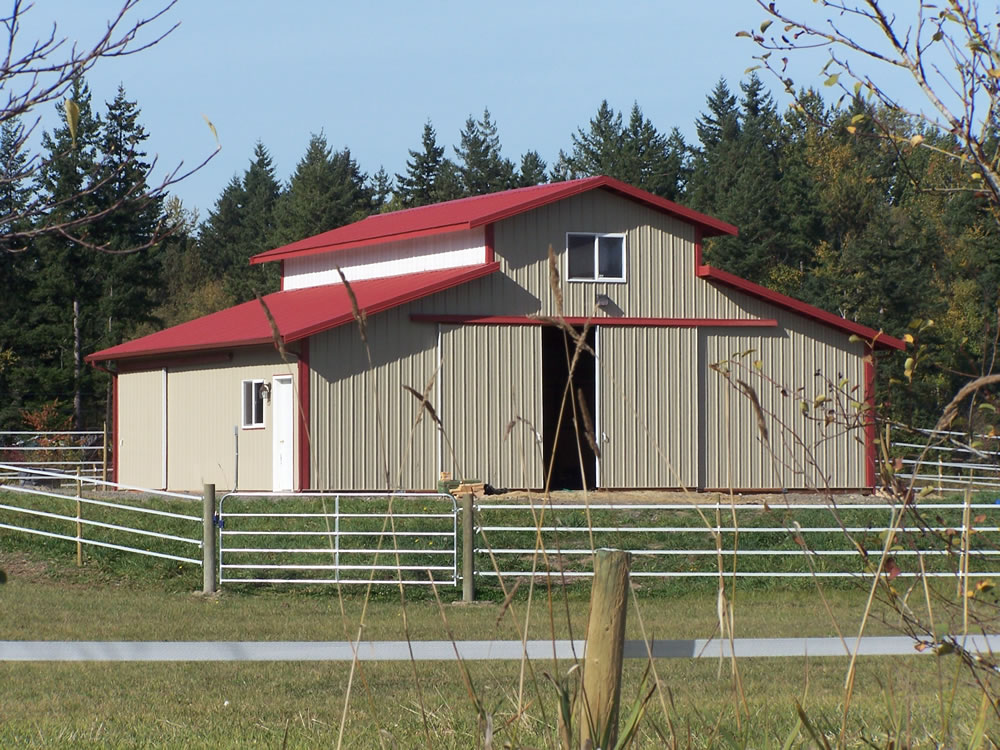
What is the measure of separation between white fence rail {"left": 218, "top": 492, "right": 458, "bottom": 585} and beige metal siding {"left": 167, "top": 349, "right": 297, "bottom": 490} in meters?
3.05

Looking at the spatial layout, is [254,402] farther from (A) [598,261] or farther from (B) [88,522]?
(B) [88,522]

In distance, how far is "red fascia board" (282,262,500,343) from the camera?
2355 centimetres

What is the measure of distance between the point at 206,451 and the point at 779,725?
21577 mm

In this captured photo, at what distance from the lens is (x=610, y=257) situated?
27.0 meters

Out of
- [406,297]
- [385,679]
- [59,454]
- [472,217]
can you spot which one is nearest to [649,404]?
[472,217]

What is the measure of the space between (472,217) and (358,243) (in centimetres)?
457

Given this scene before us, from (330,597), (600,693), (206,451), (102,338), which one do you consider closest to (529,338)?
(206,451)

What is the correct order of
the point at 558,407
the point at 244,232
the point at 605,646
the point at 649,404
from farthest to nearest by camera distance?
the point at 244,232, the point at 558,407, the point at 649,404, the point at 605,646

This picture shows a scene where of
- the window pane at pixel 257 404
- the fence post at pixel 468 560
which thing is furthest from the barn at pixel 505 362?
the fence post at pixel 468 560

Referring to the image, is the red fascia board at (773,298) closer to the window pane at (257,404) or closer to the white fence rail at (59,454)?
the window pane at (257,404)

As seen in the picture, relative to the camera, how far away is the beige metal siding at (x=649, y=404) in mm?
26391

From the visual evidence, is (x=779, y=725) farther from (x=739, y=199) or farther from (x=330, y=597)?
(x=739, y=199)

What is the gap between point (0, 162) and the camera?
20.3 feet

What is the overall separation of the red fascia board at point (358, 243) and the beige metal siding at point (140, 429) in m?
4.70
